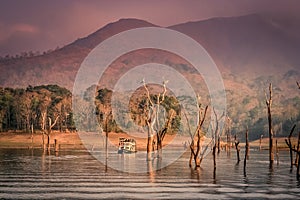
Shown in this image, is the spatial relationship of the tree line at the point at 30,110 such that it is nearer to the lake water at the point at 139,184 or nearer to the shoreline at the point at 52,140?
the shoreline at the point at 52,140

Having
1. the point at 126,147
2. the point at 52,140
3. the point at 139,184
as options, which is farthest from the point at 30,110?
the point at 139,184

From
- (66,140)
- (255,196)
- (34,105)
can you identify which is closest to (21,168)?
(255,196)

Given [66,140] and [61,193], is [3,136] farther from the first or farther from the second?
[61,193]

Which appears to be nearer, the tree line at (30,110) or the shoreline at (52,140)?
the shoreline at (52,140)

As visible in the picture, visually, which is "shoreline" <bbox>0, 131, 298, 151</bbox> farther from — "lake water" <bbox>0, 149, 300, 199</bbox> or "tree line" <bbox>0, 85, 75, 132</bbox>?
"lake water" <bbox>0, 149, 300, 199</bbox>

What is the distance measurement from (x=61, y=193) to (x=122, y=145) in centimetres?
6703

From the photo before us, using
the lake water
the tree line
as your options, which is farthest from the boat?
the lake water

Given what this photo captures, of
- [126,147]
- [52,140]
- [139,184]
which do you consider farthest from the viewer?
[52,140]

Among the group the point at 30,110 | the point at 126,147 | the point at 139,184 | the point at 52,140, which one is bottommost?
the point at 139,184

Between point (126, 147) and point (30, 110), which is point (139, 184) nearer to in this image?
point (126, 147)

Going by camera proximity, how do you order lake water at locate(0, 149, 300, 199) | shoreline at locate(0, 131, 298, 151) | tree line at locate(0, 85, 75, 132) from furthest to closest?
1. tree line at locate(0, 85, 75, 132)
2. shoreline at locate(0, 131, 298, 151)
3. lake water at locate(0, 149, 300, 199)

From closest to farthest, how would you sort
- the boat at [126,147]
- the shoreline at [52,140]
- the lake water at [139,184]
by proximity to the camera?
1. the lake water at [139,184]
2. the boat at [126,147]
3. the shoreline at [52,140]

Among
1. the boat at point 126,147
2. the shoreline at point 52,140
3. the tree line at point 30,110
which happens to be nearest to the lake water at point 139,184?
the boat at point 126,147

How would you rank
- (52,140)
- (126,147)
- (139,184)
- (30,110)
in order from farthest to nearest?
(30,110) → (52,140) → (126,147) → (139,184)
